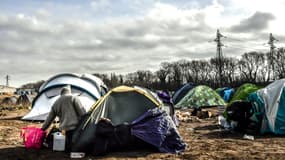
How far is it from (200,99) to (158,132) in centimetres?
1578

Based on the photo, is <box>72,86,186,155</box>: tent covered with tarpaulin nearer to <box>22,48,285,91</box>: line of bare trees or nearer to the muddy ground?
the muddy ground

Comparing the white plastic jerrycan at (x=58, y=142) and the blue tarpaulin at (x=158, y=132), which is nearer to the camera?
the blue tarpaulin at (x=158, y=132)

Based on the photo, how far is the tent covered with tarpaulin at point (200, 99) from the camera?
77.5 feet

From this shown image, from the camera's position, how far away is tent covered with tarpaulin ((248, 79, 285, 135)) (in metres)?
10.9

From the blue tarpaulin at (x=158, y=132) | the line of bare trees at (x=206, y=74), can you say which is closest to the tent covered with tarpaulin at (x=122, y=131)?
the blue tarpaulin at (x=158, y=132)

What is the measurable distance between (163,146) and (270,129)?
4.12 metres

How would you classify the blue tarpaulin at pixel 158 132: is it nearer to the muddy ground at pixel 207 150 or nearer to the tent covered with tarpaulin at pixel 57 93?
the muddy ground at pixel 207 150

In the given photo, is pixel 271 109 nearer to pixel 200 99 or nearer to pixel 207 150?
pixel 207 150

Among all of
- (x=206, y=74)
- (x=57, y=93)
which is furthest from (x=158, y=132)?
(x=206, y=74)

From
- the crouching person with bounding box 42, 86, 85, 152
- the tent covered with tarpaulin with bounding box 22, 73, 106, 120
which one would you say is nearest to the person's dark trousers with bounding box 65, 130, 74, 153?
the crouching person with bounding box 42, 86, 85, 152

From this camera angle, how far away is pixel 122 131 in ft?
27.7

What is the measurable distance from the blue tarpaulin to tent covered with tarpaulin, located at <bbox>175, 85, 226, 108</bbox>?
14851 millimetres

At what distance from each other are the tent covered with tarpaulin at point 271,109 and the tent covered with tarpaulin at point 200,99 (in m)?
11.8

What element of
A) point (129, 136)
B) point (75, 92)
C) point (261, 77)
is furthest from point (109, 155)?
point (261, 77)
